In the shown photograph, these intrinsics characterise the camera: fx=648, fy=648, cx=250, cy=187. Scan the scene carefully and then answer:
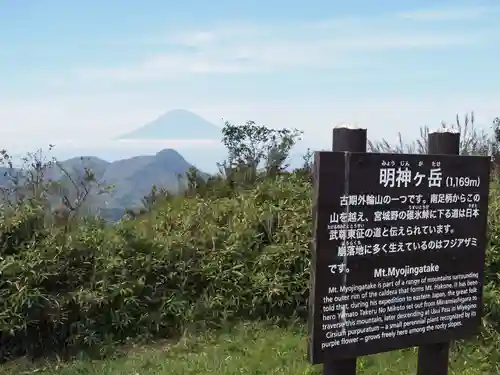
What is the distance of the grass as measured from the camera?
452 centimetres

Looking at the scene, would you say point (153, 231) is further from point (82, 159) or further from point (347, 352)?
point (347, 352)

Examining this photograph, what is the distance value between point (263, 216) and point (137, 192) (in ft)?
6.59

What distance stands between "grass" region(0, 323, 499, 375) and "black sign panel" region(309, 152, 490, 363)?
122cm

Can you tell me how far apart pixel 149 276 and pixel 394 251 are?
281 cm

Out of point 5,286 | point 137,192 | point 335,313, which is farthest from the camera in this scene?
point 137,192

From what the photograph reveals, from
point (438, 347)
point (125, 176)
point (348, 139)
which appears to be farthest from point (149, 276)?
point (348, 139)

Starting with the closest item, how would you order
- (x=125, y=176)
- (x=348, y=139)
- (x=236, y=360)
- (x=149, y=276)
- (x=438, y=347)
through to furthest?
1. (x=348, y=139)
2. (x=438, y=347)
3. (x=236, y=360)
4. (x=149, y=276)
5. (x=125, y=176)

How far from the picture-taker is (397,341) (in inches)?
131

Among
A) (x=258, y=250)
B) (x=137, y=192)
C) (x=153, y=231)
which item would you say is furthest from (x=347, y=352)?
(x=137, y=192)

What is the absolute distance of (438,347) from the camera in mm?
3658

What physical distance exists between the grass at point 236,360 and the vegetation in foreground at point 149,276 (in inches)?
0.8

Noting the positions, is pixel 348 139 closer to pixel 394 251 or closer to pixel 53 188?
pixel 394 251

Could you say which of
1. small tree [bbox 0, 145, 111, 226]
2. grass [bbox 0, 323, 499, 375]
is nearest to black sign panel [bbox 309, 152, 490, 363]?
grass [bbox 0, 323, 499, 375]

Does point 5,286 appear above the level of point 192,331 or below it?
above
